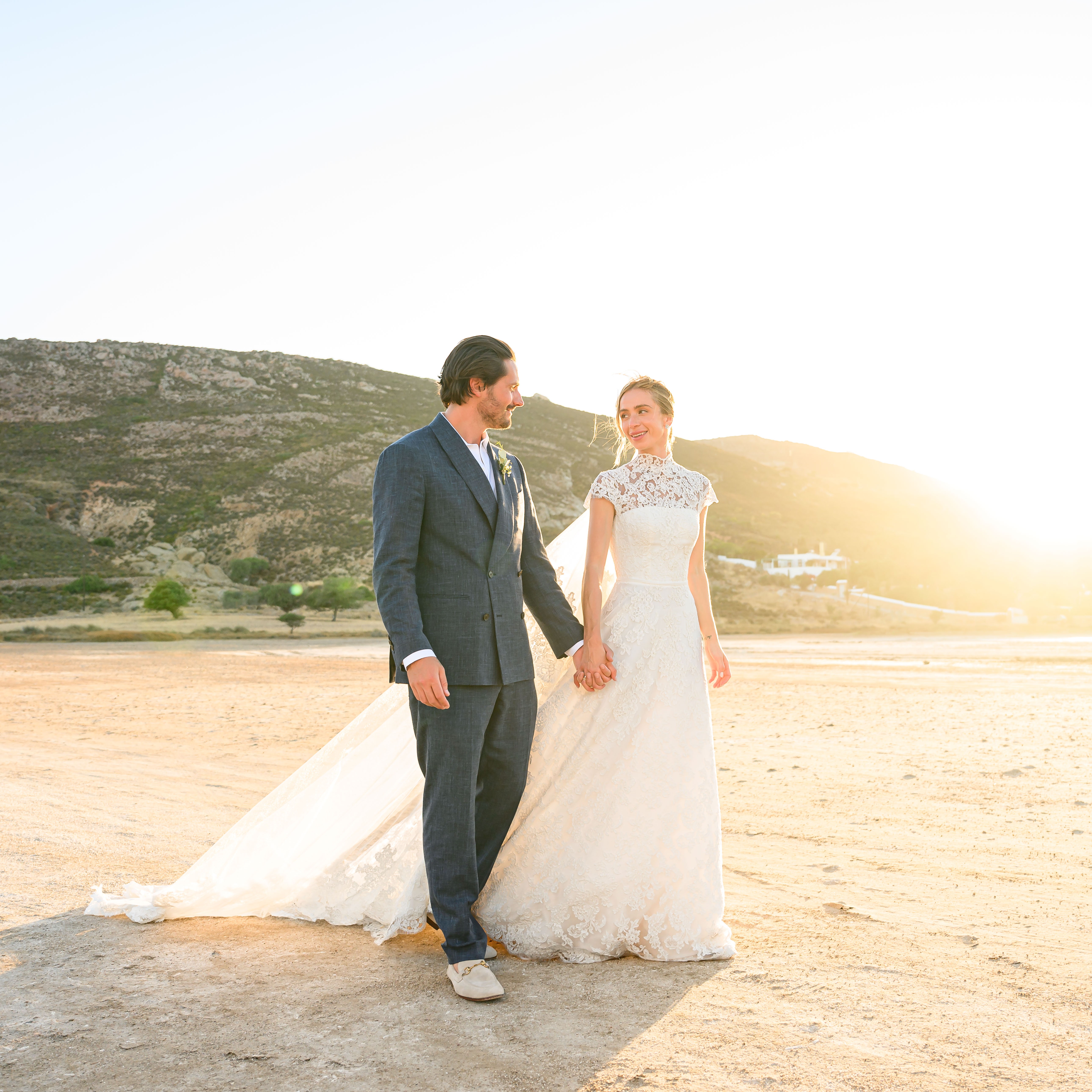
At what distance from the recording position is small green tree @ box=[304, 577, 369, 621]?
35.3 m

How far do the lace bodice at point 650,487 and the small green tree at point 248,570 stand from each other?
39.8m

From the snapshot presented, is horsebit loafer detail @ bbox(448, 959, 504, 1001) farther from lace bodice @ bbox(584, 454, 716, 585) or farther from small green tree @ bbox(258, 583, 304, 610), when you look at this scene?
small green tree @ bbox(258, 583, 304, 610)

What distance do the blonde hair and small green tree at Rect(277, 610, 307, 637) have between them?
89.5ft

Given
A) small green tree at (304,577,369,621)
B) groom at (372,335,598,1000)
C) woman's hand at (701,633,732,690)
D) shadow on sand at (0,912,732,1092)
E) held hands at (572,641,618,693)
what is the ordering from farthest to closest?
small green tree at (304,577,369,621) < woman's hand at (701,633,732,690) < held hands at (572,641,618,693) < groom at (372,335,598,1000) < shadow on sand at (0,912,732,1092)

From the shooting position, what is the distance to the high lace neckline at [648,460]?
12.5ft

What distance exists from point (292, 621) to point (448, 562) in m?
28.7

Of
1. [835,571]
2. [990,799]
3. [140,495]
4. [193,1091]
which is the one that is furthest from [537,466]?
[193,1091]

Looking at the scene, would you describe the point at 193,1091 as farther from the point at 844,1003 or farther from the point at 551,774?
the point at 844,1003

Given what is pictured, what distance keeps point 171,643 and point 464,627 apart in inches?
992

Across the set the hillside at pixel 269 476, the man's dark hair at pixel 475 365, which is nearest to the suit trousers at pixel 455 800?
the man's dark hair at pixel 475 365

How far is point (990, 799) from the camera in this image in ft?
21.9

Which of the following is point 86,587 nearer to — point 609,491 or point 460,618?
point 609,491

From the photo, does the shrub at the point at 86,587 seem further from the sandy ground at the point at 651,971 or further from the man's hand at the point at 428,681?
the man's hand at the point at 428,681

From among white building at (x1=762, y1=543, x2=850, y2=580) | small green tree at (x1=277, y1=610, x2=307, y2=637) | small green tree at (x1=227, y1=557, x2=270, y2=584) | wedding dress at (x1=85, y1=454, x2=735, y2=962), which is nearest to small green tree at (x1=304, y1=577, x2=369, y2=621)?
small green tree at (x1=277, y1=610, x2=307, y2=637)
